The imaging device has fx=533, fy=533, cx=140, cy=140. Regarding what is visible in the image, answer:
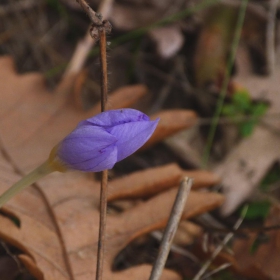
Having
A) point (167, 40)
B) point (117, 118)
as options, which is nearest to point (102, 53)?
point (117, 118)

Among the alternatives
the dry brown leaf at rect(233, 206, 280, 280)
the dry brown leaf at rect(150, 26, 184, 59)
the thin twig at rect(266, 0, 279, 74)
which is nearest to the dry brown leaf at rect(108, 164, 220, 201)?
the dry brown leaf at rect(233, 206, 280, 280)

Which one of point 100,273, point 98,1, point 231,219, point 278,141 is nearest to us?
point 100,273

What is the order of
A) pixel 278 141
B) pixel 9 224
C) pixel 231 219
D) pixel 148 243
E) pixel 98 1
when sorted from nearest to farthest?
pixel 9 224, pixel 148 243, pixel 231 219, pixel 278 141, pixel 98 1

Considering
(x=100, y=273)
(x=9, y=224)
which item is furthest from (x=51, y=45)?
(x=100, y=273)

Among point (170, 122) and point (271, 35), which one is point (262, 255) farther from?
point (271, 35)

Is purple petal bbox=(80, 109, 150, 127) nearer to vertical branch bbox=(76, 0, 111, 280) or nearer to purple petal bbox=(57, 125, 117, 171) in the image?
purple petal bbox=(57, 125, 117, 171)

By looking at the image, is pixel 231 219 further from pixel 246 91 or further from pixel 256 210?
pixel 246 91

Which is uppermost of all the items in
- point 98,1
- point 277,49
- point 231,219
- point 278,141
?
point 98,1
